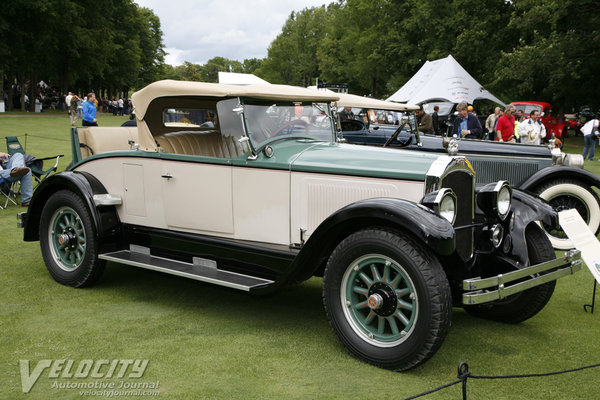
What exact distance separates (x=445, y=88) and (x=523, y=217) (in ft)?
63.4

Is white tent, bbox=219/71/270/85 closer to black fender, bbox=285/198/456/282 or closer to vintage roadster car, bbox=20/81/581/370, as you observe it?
vintage roadster car, bbox=20/81/581/370

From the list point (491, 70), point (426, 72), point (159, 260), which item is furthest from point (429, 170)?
point (491, 70)

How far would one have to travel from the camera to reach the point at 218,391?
11.3 feet

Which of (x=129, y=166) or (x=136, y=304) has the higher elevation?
(x=129, y=166)

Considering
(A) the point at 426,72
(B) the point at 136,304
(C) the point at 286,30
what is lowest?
(B) the point at 136,304

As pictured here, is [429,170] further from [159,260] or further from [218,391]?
[159,260]

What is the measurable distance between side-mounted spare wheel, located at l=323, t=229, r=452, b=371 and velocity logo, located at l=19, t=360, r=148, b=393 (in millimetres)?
1391

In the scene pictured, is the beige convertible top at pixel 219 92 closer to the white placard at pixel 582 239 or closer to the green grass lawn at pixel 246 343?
the green grass lawn at pixel 246 343

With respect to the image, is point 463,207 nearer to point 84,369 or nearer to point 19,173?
point 84,369

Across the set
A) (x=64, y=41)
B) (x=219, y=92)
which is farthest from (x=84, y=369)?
(x=64, y=41)

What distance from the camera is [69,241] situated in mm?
5477

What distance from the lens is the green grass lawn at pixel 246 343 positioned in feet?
11.5

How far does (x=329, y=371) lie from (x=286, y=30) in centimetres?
8652

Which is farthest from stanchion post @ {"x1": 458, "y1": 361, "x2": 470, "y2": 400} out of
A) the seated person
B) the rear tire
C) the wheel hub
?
the seated person
